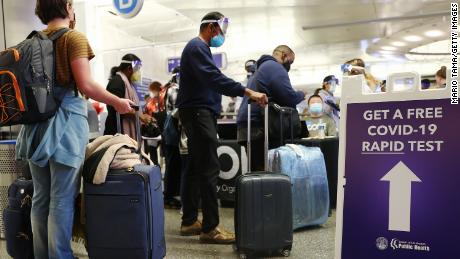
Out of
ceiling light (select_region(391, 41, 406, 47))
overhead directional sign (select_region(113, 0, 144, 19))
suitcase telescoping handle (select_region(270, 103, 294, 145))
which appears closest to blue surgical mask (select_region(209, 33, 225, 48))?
suitcase telescoping handle (select_region(270, 103, 294, 145))

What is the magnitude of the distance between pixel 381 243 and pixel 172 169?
2655mm

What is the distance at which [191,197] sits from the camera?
2688mm

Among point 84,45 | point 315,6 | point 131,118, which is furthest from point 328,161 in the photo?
point 315,6

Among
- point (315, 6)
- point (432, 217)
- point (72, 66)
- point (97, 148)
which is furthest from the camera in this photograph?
point (315, 6)

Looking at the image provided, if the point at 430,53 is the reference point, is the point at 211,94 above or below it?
below

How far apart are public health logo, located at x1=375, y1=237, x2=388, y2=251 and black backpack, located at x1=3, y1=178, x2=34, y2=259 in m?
1.59

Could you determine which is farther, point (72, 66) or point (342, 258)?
point (72, 66)

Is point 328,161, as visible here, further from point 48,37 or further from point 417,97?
point 48,37

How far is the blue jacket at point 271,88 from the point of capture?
2.79 meters

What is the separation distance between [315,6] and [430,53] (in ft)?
26.9

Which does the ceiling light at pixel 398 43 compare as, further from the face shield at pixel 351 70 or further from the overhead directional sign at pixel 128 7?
the face shield at pixel 351 70

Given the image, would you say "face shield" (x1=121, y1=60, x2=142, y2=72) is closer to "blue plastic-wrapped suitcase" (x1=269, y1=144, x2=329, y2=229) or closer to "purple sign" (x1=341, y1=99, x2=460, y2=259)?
"blue plastic-wrapped suitcase" (x1=269, y1=144, x2=329, y2=229)

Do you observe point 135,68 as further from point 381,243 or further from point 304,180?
point 381,243

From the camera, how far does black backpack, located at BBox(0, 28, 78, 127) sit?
1.58 meters
